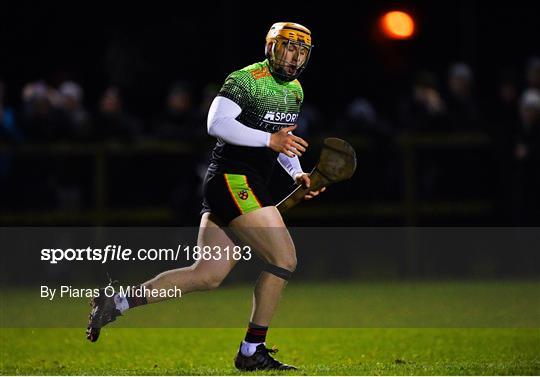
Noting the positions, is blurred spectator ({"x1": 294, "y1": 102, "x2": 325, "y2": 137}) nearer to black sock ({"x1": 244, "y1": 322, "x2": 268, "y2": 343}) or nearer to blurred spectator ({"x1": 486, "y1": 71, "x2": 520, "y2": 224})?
blurred spectator ({"x1": 486, "y1": 71, "x2": 520, "y2": 224})

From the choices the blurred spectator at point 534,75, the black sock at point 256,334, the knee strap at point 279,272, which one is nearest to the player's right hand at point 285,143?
the knee strap at point 279,272

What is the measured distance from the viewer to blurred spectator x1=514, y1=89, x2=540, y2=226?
17438 mm

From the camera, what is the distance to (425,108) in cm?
1809

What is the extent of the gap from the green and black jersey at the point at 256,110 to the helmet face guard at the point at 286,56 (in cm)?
9

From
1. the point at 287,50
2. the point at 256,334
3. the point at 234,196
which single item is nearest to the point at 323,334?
the point at 256,334

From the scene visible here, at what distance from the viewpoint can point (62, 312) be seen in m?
14.1

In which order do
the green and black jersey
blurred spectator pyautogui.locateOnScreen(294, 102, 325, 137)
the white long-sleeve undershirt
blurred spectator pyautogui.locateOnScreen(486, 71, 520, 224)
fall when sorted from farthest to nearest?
blurred spectator pyautogui.locateOnScreen(486, 71, 520, 224) → blurred spectator pyautogui.locateOnScreen(294, 102, 325, 137) → the green and black jersey → the white long-sleeve undershirt

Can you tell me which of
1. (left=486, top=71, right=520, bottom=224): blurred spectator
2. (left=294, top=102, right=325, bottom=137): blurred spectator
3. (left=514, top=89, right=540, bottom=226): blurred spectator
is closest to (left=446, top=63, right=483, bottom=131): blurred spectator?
(left=486, top=71, right=520, bottom=224): blurred spectator

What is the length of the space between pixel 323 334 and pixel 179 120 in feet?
19.8

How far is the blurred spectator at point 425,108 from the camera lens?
17.9 meters

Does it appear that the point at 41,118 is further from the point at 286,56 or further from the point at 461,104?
the point at 286,56

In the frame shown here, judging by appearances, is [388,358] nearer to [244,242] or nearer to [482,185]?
[244,242]

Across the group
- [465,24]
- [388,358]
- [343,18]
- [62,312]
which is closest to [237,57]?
[343,18]

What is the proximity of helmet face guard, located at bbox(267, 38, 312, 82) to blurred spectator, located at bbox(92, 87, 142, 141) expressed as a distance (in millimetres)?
7903
